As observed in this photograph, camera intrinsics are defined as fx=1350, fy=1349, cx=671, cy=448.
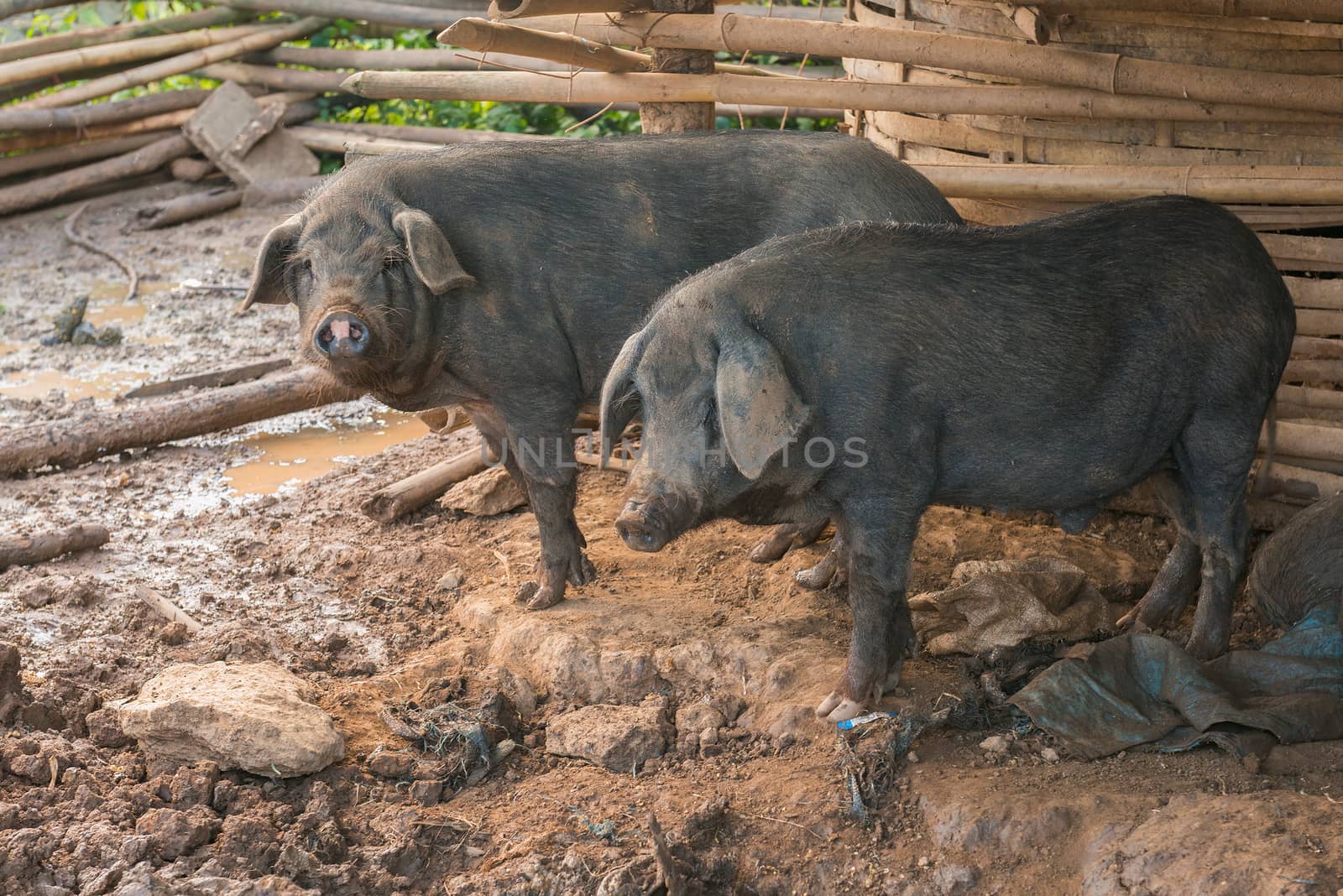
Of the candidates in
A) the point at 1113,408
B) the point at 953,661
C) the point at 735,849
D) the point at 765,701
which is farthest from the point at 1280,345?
the point at 735,849

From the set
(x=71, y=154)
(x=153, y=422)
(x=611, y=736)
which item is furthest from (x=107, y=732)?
(x=71, y=154)

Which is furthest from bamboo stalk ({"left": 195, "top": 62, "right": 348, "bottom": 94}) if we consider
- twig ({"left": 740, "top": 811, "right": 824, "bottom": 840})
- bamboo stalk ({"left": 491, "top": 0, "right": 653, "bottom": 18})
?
twig ({"left": 740, "top": 811, "right": 824, "bottom": 840})

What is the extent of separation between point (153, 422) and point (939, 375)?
15.0 ft

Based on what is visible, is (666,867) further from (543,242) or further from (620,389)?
(543,242)

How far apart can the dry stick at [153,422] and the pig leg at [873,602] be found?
3421mm

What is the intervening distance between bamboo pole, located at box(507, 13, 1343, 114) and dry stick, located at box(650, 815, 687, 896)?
329 centimetres

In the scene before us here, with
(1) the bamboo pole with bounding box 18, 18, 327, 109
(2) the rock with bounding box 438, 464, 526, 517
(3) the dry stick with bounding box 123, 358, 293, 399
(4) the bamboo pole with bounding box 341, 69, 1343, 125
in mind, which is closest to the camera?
(4) the bamboo pole with bounding box 341, 69, 1343, 125

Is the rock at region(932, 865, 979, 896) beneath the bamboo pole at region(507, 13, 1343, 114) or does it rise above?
beneath

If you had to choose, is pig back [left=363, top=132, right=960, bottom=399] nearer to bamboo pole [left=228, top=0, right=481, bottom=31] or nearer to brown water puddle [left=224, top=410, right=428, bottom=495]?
brown water puddle [left=224, top=410, right=428, bottom=495]

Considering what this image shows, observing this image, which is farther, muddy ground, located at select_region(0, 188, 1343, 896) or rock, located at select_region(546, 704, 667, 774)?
rock, located at select_region(546, 704, 667, 774)

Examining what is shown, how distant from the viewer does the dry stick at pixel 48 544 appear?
5875mm

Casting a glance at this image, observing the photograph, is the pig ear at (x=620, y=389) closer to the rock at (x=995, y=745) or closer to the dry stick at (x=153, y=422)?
the rock at (x=995, y=745)

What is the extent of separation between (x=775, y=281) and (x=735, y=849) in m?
1.74

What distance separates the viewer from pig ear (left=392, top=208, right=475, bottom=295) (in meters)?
4.87
